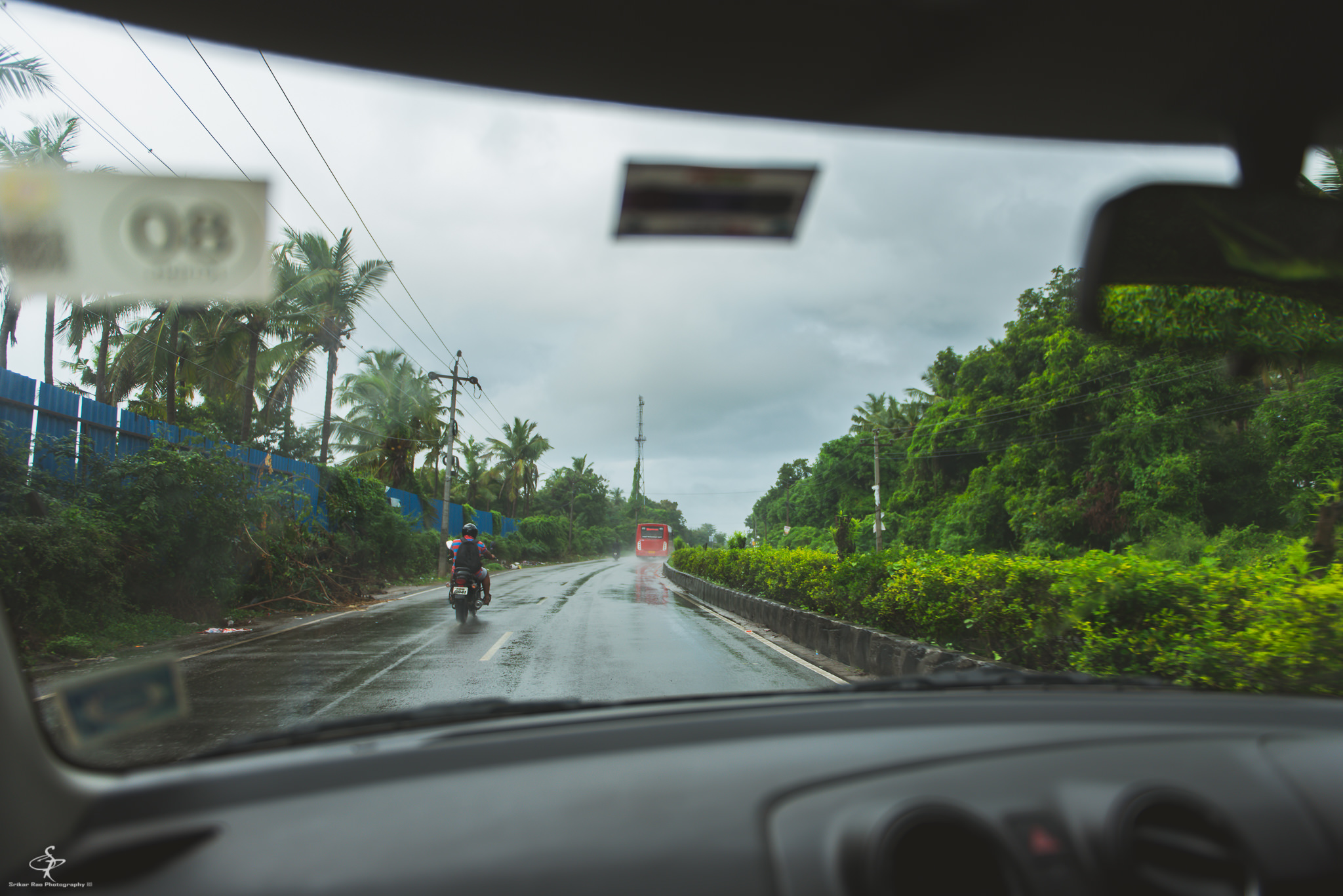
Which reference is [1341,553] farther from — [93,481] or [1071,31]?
[93,481]

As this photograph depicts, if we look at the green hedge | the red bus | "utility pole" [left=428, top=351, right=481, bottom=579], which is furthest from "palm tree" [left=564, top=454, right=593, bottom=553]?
the green hedge

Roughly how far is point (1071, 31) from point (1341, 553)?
15.3 feet

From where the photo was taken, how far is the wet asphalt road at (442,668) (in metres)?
6.18

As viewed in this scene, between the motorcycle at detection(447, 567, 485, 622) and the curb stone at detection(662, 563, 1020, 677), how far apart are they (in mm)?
5348

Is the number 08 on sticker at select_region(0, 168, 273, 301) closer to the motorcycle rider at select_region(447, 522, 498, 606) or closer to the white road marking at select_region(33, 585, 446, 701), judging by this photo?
the white road marking at select_region(33, 585, 446, 701)

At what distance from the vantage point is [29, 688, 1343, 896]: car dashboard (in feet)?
4.44

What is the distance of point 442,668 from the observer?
28.9 ft

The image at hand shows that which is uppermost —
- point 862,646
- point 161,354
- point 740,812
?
point 161,354

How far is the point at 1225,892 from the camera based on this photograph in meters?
1.49

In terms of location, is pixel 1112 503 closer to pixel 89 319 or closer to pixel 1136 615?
pixel 1136 615

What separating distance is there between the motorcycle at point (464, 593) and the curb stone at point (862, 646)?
5.35 metres

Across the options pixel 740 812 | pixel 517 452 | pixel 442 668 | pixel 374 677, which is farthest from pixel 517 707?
pixel 517 452

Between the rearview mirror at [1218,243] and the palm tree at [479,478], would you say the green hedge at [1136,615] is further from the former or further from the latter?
the palm tree at [479,478]

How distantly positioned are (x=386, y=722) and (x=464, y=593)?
509 inches
